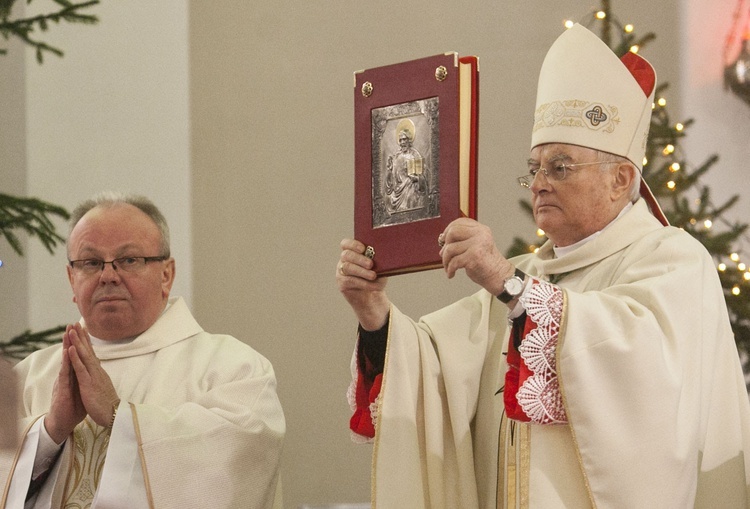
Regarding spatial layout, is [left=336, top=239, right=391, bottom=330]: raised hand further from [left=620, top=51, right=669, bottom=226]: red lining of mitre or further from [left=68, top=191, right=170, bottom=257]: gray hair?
[left=68, top=191, right=170, bottom=257]: gray hair

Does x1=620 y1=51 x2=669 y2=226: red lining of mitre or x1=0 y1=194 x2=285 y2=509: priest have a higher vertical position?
x1=620 y1=51 x2=669 y2=226: red lining of mitre

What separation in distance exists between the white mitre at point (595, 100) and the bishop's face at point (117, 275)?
1.60 m

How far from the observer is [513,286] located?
133 inches

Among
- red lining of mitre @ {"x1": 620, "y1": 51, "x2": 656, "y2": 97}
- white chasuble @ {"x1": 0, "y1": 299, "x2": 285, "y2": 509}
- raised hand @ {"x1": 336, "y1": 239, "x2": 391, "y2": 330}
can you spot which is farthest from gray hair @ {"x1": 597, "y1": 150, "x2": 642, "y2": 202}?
white chasuble @ {"x1": 0, "y1": 299, "x2": 285, "y2": 509}

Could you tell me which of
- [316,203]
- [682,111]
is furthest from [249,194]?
[682,111]

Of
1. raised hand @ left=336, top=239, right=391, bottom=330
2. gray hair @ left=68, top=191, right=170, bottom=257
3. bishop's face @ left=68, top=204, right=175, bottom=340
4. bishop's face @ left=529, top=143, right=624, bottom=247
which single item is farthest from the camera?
gray hair @ left=68, top=191, right=170, bottom=257

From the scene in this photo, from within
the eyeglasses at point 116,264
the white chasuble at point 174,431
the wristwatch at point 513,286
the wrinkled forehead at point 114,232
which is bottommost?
the white chasuble at point 174,431

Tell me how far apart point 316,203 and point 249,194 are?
44cm

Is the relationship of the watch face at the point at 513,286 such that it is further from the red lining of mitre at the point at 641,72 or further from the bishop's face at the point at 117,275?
the bishop's face at the point at 117,275

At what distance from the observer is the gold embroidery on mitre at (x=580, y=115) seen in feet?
13.1

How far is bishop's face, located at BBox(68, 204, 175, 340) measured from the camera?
453cm

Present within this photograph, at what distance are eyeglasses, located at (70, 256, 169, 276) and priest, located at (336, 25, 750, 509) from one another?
1.09 metres

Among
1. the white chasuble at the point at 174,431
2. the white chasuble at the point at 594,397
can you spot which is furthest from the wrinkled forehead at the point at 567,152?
the white chasuble at the point at 174,431

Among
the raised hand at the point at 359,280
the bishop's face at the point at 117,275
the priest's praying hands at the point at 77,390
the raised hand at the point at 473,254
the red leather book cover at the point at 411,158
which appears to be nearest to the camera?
the raised hand at the point at 473,254
